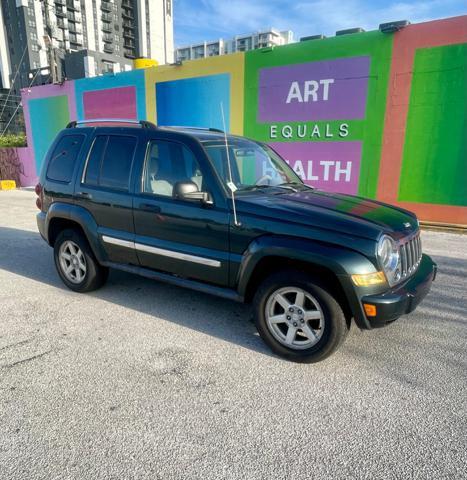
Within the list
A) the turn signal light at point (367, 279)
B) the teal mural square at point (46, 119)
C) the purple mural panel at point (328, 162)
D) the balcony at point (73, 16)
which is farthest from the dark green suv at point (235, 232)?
the balcony at point (73, 16)

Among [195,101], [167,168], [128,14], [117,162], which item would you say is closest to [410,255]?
[167,168]

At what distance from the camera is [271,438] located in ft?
7.56

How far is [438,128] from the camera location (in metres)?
8.43

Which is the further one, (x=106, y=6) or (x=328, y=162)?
(x=106, y=6)

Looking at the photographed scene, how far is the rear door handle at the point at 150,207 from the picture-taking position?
3.74 m

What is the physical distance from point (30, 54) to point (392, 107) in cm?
7456

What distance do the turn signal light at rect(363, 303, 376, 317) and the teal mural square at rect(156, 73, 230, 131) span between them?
9405 mm

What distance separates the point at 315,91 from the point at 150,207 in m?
7.47

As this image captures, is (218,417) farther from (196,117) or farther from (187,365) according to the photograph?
(196,117)

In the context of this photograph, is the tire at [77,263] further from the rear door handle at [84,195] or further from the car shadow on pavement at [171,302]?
the rear door handle at [84,195]

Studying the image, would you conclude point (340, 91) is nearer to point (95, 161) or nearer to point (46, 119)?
point (95, 161)

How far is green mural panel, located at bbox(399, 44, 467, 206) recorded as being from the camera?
8133 mm

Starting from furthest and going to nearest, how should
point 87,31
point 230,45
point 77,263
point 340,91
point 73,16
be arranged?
1. point 230,45
2. point 87,31
3. point 73,16
4. point 340,91
5. point 77,263

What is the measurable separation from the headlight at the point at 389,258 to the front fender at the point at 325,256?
0.12 m
